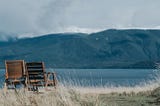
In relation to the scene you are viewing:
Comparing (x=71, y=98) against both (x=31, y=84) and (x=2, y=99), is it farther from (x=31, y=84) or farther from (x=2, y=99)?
(x=31, y=84)

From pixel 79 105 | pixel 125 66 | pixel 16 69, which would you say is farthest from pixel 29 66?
pixel 125 66

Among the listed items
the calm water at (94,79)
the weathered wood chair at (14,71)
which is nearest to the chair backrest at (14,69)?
the weathered wood chair at (14,71)

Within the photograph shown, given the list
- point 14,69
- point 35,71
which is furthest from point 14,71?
point 35,71

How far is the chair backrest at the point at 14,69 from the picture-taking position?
38.2 feet

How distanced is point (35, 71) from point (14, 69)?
508 millimetres

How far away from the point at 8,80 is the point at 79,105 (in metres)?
4.50

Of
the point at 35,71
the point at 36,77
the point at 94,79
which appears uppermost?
the point at 35,71

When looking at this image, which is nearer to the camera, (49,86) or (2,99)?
Answer: (2,99)

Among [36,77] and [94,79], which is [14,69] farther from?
[94,79]

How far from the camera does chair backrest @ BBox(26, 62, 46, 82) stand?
11.8 m

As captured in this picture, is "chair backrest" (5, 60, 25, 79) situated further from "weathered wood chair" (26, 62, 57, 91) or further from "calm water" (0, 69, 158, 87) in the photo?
"calm water" (0, 69, 158, 87)

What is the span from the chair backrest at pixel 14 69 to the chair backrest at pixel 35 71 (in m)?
0.15

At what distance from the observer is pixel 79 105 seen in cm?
744

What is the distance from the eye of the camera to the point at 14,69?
461 inches
